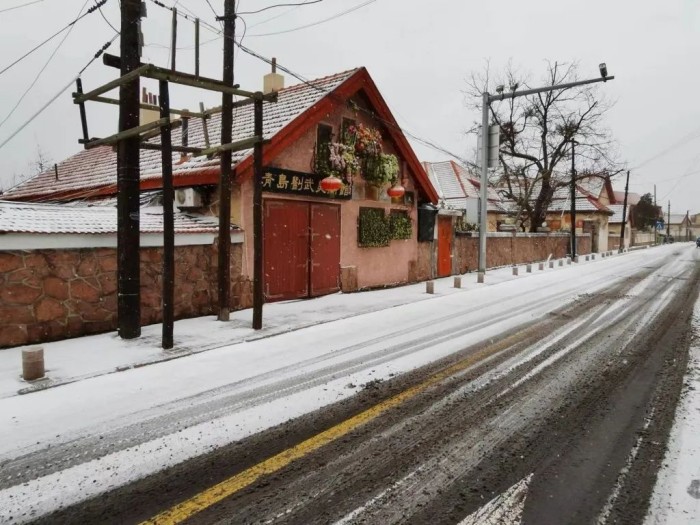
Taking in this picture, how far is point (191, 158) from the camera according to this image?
1133 cm

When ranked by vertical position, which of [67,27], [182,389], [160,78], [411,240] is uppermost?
[67,27]

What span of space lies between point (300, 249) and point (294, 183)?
5.59 feet

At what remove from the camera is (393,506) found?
272cm

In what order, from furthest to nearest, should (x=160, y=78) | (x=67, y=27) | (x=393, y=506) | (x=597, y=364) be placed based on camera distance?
(x=67, y=27) → (x=160, y=78) → (x=597, y=364) → (x=393, y=506)

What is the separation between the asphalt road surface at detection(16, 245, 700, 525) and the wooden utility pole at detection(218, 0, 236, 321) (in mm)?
4214

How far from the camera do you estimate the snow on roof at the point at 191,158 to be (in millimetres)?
10867

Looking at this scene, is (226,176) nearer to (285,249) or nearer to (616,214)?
(285,249)

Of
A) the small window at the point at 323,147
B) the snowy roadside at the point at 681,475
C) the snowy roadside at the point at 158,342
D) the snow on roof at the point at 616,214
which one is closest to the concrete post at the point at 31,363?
the snowy roadside at the point at 158,342

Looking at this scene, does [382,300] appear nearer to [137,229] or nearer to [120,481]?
[137,229]

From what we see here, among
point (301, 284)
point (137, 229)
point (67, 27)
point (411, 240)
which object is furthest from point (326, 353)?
point (411, 240)

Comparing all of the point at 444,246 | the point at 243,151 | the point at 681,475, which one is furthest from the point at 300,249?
the point at 681,475

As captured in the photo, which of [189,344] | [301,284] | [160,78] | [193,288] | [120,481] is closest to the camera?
[120,481]

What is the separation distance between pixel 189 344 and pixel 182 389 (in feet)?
6.58

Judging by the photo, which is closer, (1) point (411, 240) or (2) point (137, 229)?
(2) point (137, 229)
